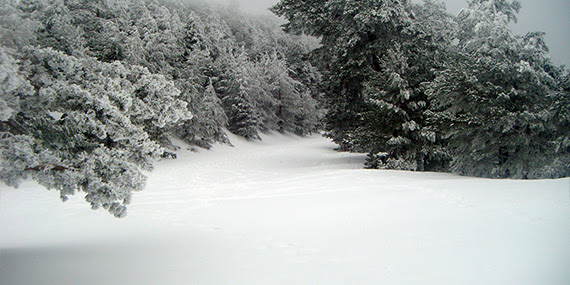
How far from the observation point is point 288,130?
45.3m

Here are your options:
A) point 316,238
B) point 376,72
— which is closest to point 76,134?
point 316,238

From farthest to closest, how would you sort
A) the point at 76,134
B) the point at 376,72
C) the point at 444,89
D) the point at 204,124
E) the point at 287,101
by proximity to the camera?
the point at 287,101
the point at 204,124
the point at 376,72
the point at 444,89
the point at 76,134

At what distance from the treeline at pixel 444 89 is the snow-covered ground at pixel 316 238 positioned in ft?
8.22

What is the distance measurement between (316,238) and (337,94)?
11.8m

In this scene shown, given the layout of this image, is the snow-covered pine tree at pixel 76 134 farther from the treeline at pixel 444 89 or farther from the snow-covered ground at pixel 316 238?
the treeline at pixel 444 89

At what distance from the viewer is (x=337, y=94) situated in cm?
1536

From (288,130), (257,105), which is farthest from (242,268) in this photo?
(288,130)

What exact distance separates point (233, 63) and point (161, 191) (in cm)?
2596

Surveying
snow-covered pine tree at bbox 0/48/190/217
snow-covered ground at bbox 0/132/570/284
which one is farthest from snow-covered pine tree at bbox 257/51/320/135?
snow-covered pine tree at bbox 0/48/190/217

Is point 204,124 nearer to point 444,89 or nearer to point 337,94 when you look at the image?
point 337,94

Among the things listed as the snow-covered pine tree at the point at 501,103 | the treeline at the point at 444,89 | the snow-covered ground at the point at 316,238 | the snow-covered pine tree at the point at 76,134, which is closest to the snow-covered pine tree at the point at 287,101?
the treeline at the point at 444,89

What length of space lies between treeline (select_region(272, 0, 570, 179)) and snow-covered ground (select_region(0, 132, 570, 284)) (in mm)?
2504

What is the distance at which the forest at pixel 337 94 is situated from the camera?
3.98m

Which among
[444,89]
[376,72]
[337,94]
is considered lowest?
[444,89]
